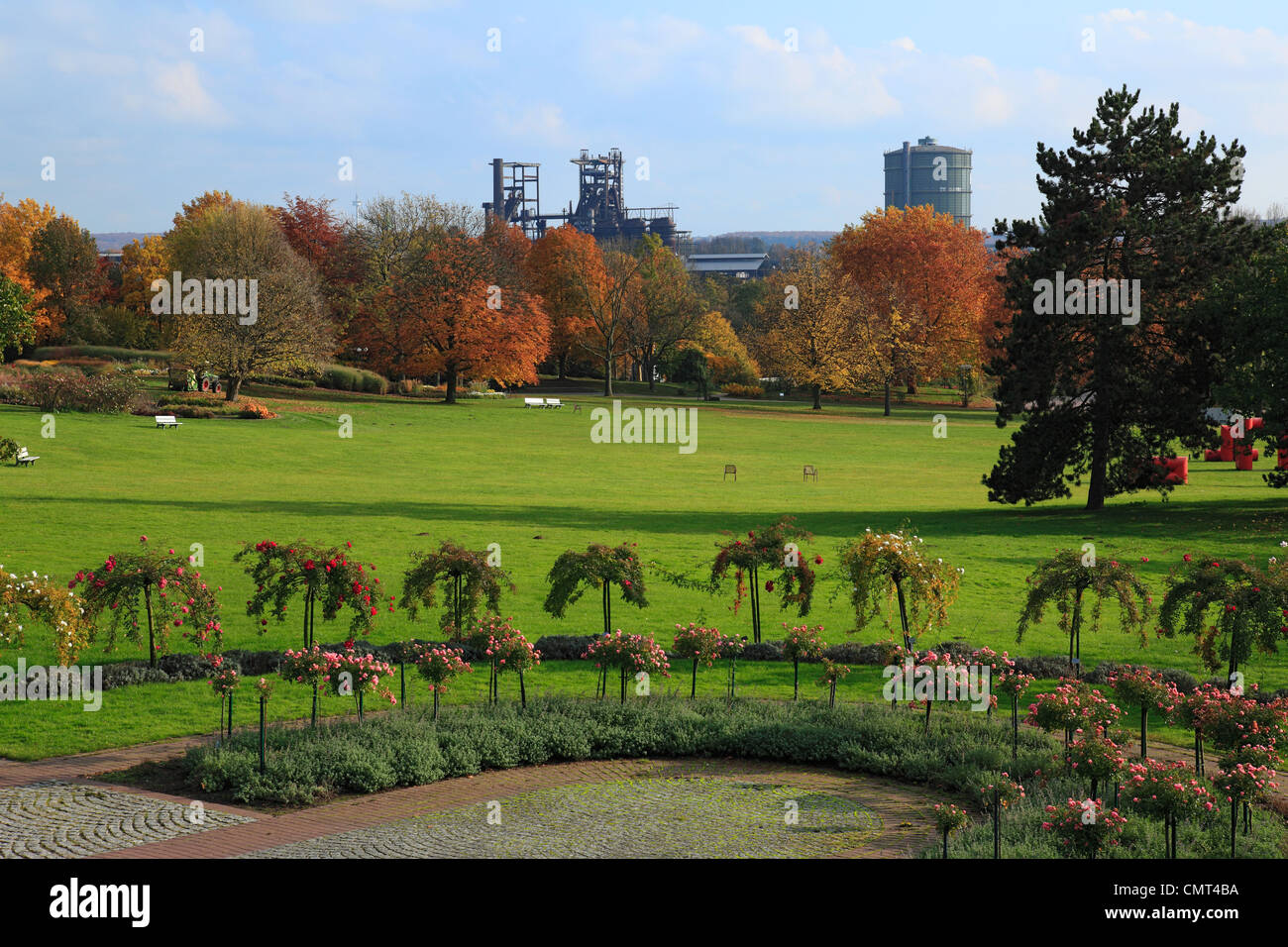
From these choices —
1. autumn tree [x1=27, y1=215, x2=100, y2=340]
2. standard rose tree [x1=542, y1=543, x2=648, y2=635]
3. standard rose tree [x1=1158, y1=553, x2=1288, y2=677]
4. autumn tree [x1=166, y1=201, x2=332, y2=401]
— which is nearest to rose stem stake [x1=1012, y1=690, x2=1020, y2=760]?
standard rose tree [x1=1158, y1=553, x2=1288, y2=677]

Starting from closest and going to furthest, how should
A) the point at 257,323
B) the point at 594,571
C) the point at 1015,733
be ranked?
the point at 1015,733 < the point at 594,571 < the point at 257,323

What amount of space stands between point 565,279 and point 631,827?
7697 centimetres

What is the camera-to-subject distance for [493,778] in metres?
12.1

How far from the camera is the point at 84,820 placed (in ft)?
33.8

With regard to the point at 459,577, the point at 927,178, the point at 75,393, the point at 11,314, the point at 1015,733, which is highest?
the point at 927,178

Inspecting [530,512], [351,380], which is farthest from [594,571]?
[351,380]

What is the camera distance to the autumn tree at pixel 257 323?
183ft

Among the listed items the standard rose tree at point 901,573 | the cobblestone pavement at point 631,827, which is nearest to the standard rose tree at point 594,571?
the standard rose tree at point 901,573

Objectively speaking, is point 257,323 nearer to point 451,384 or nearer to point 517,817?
point 451,384

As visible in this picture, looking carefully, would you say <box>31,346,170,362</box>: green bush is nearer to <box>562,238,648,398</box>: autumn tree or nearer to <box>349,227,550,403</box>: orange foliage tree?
<box>349,227,550,403</box>: orange foliage tree

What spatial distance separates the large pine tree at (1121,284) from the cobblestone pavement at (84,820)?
84.5 feet

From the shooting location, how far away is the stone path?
9750 mm

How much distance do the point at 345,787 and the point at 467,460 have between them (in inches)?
1287
